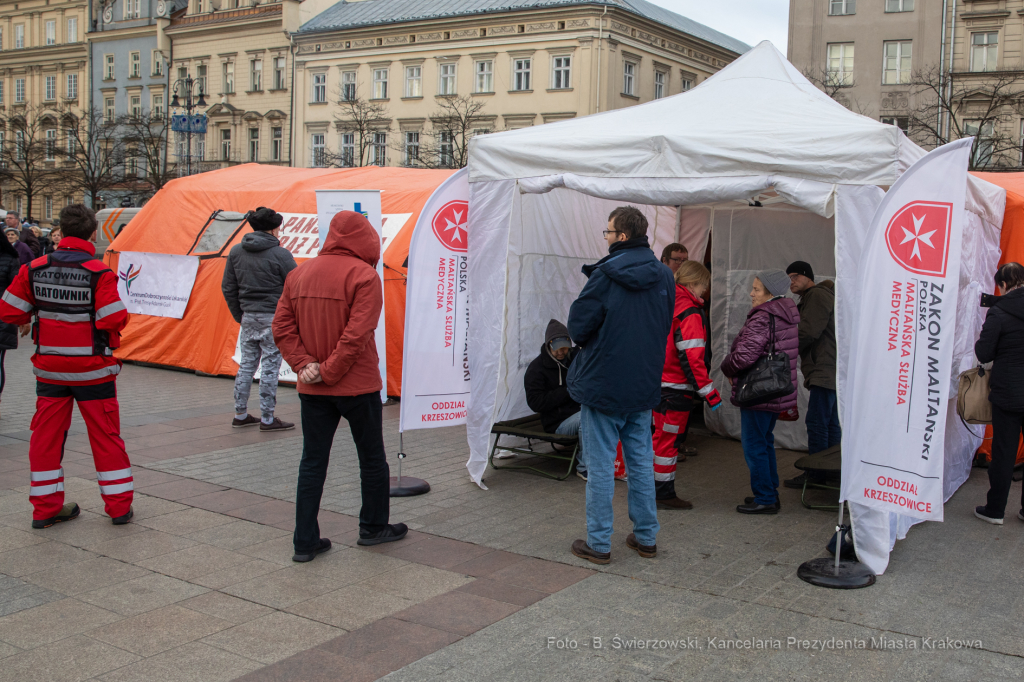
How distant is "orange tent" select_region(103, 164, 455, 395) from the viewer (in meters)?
11.9

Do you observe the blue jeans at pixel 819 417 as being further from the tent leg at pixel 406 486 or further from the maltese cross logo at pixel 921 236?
the tent leg at pixel 406 486

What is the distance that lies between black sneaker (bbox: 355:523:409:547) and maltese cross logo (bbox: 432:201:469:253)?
7.42ft

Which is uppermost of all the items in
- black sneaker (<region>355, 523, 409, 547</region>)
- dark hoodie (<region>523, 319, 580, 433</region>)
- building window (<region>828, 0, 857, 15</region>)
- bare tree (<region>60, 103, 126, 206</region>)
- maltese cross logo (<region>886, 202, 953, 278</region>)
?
building window (<region>828, 0, 857, 15</region>)

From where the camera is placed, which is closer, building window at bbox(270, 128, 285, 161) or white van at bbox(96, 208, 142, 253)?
white van at bbox(96, 208, 142, 253)

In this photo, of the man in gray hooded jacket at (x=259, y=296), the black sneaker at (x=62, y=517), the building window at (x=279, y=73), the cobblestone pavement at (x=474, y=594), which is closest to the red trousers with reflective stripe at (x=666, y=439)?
the cobblestone pavement at (x=474, y=594)

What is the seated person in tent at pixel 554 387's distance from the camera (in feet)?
23.1

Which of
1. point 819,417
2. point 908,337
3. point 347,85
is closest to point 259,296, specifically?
point 819,417

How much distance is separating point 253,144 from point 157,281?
44.5m

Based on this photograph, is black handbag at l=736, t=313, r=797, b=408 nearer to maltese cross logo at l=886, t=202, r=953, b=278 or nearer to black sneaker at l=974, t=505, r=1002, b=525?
maltese cross logo at l=886, t=202, r=953, b=278

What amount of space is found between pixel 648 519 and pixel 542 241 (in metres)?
3.20

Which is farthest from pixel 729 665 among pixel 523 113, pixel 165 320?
pixel 523 113

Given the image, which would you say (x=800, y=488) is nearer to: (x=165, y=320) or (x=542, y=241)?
(x=542, y=241)

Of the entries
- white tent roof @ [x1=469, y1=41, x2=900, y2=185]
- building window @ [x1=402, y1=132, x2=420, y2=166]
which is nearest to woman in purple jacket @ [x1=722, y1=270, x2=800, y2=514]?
white tent roof @ [x1=469, y1=41, x2=900, y2=185]

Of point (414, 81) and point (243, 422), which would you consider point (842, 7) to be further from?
point (243, 422)
